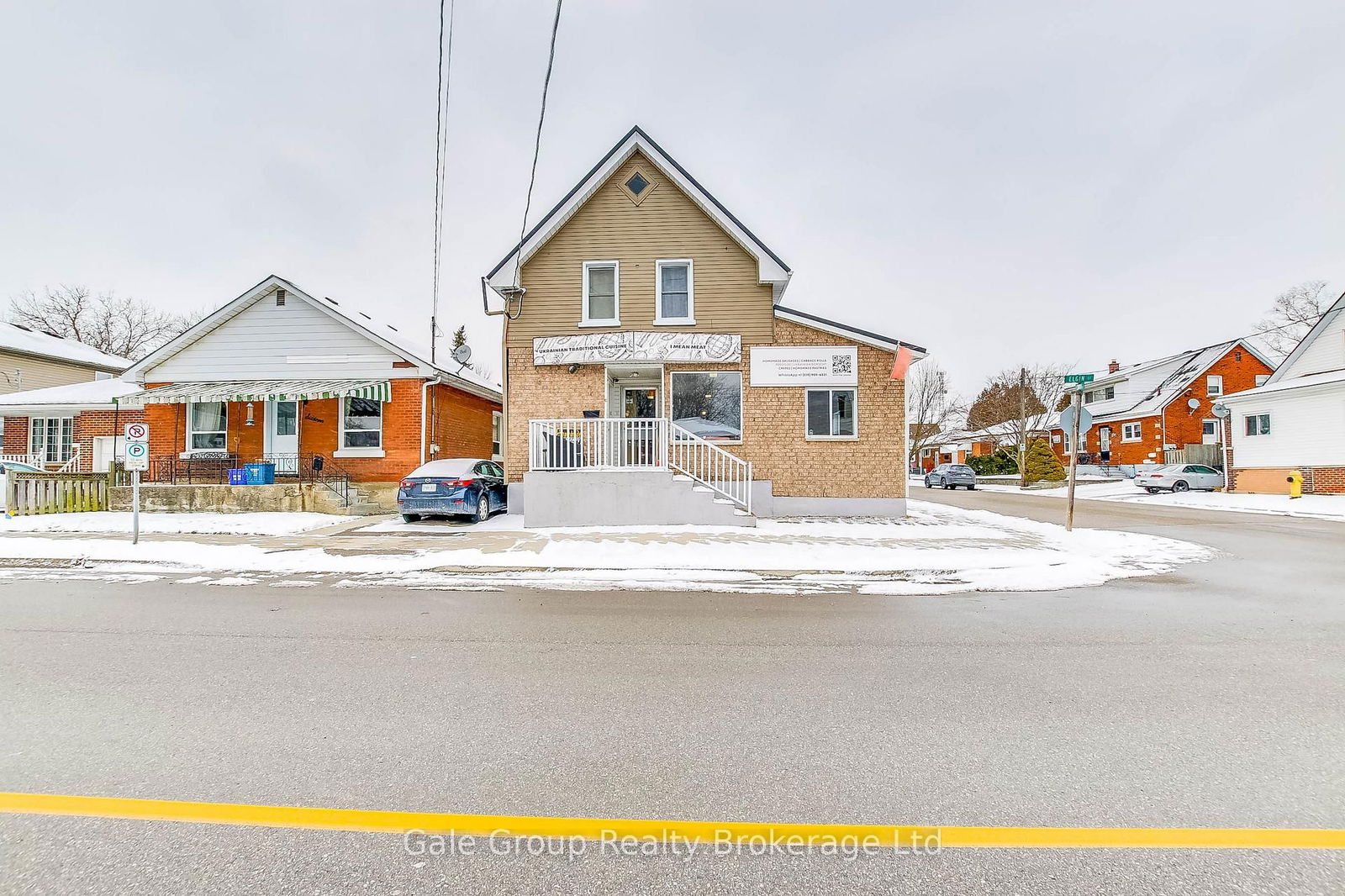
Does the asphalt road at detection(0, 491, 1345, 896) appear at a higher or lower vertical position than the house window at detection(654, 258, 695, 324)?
lower

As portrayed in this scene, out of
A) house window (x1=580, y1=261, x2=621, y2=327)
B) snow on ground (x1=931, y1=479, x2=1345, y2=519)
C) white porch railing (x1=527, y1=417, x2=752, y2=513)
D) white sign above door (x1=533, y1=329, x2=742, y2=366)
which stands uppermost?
house window (x1=580, y1=261, x2=621, y2=327)

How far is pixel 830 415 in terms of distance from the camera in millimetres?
15664

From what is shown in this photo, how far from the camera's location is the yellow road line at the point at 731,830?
244cm

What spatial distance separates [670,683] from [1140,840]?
2.60m

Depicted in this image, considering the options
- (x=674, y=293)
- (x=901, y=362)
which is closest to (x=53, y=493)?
(x=674, y=293)

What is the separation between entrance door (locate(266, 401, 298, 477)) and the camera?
1784 centimetres

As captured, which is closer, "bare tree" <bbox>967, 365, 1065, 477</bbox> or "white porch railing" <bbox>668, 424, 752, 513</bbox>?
"white porch railing" <bbox>668, 424, 752, 513</bbox>

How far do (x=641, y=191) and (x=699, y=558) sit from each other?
10473mm

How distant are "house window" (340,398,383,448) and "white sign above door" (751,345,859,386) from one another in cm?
1066

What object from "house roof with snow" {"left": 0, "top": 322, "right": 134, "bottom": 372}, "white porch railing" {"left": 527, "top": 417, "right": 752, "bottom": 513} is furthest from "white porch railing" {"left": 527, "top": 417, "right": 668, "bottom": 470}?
"house roof with snow" {"left": 0, "top": 322, "right": 134, "bottom": 372}

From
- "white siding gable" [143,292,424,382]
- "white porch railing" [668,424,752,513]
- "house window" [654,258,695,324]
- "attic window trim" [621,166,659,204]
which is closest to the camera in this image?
"white porch railing" [668,424,752,513]

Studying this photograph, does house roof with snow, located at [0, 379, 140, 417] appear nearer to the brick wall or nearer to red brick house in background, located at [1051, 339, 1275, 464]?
the brick wall

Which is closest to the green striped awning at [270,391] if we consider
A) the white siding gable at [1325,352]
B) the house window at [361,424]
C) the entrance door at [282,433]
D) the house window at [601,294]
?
the house window at [361,424]

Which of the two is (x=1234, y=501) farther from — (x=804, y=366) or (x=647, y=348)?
(x=647, y=348)
